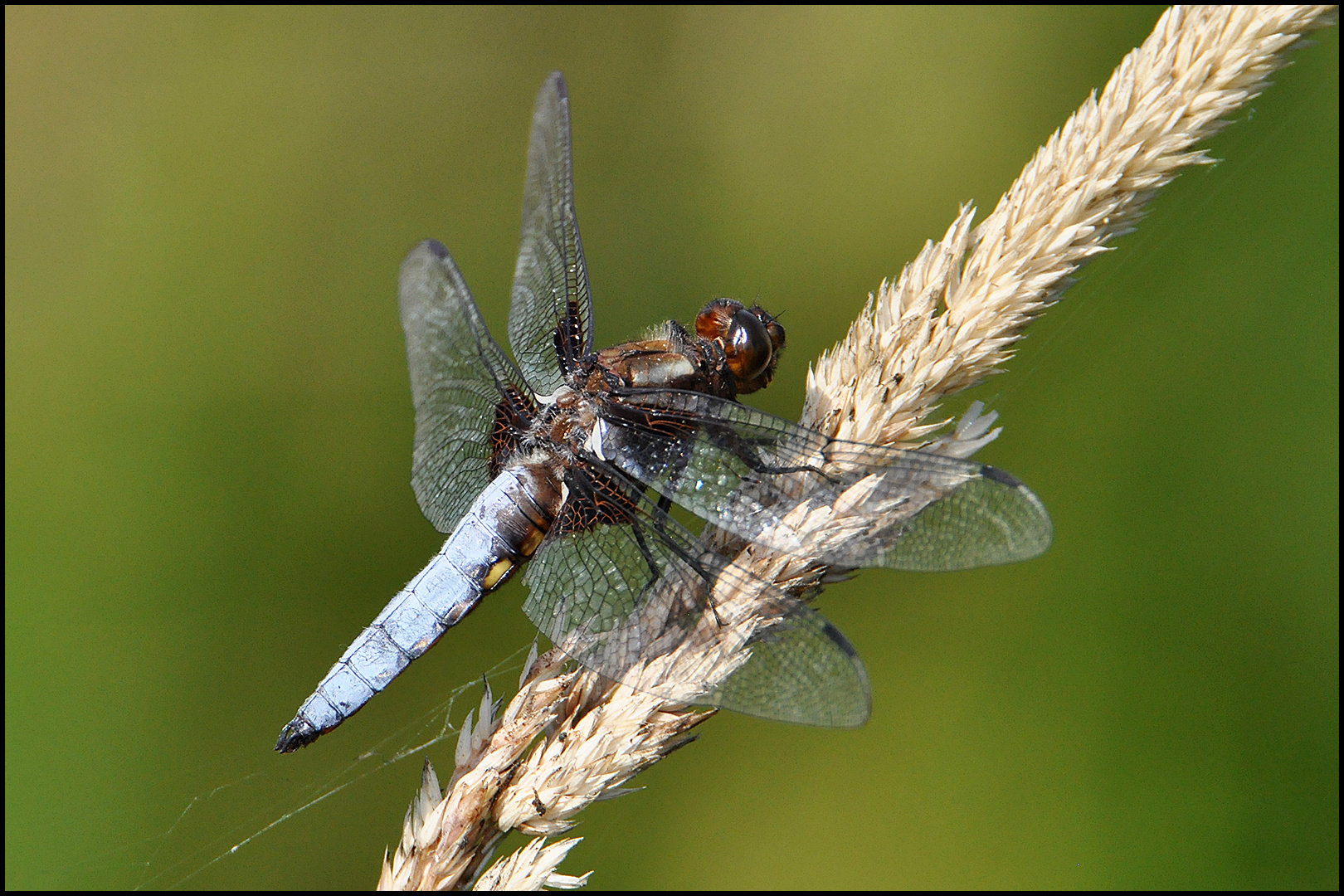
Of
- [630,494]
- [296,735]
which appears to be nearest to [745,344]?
[630,494]

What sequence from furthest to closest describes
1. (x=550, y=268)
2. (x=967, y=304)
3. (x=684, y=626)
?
(x=550, y=268) → (x=967, y=304) → (x=684, y=626)

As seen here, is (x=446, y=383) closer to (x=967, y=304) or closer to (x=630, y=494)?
(x=630, y=494)

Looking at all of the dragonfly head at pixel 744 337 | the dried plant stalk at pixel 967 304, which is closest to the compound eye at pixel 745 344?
the dragonfly head at pixel 744 337

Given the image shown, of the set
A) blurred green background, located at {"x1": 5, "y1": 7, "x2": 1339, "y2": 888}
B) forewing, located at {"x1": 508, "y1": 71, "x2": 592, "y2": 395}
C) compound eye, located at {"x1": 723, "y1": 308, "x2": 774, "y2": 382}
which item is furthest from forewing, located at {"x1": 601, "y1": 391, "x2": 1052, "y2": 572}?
blurred green background, located at {"x1": 5, "y1": 7, "x2": 1339, "y2": 888}

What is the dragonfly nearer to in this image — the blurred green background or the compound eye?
the compound eye

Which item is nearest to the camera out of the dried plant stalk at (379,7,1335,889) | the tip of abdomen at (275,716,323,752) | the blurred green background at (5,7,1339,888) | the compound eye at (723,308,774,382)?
the dried plant stalk at (379,7,1335,889)

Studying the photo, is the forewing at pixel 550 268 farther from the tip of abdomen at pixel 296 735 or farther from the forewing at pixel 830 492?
the tip of abdomen at pixel 296 735

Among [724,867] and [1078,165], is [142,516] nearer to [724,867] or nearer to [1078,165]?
[724,867]
